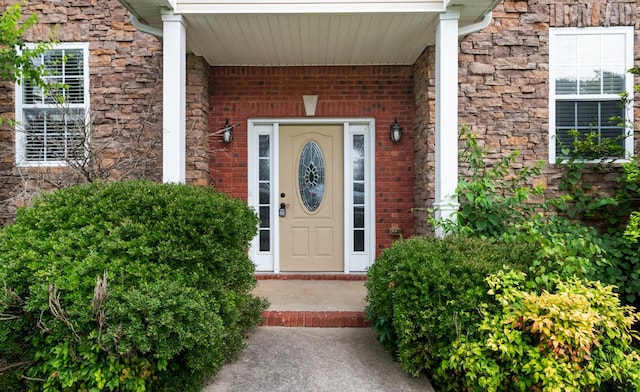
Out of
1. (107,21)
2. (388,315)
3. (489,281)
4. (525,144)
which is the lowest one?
(388,315)

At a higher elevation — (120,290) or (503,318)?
(120,290)

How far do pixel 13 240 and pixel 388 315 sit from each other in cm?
255

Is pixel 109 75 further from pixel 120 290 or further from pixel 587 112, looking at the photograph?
pixel 587 112

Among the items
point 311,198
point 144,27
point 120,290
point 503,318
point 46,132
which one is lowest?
point 503,318

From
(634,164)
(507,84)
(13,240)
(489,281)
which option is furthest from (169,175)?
(634,164)

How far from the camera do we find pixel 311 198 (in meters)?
5.44

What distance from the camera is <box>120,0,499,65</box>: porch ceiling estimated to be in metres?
3.71

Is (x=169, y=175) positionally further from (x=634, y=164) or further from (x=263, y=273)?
(x=634, y=164)

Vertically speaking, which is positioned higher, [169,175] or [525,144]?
[525,144]

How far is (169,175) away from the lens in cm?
380

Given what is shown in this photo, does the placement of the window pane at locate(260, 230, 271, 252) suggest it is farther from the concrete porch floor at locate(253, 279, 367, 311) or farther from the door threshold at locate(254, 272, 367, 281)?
the concrete porch floor at locate(253, 279, 367, 311)

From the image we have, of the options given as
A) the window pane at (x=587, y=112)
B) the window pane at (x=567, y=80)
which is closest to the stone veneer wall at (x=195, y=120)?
the window pane at (x=567, y=80)

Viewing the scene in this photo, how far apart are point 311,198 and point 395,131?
132cm

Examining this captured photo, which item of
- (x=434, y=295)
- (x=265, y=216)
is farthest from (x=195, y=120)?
(x=434, y=295)
